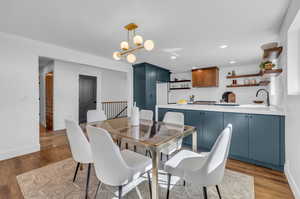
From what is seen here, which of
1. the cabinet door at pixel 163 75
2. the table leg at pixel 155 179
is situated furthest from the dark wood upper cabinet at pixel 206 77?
the table leg at pixel 155 179

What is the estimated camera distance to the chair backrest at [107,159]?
112 cm

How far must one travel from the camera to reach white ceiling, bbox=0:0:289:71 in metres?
1.79

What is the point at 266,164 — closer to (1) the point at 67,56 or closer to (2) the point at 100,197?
(2) the point at 100,197

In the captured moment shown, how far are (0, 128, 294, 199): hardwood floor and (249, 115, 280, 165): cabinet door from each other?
19 centimetres

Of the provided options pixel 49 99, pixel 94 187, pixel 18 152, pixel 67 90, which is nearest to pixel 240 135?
pixel 94 187

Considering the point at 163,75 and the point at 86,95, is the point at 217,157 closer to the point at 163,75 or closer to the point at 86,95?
the point at 163,75

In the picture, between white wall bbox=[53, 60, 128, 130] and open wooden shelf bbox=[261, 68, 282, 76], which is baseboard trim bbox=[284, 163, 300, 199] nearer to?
open wooden shelf bbox=[261, 68, 282, 76]

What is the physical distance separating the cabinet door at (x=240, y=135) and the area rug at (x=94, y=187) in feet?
1.78

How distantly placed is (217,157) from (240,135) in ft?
5.84

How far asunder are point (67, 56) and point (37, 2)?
1776mm

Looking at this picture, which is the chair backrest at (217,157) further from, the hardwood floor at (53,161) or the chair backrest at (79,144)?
the chair backrest at (79,144)

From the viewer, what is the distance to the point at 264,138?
228cm

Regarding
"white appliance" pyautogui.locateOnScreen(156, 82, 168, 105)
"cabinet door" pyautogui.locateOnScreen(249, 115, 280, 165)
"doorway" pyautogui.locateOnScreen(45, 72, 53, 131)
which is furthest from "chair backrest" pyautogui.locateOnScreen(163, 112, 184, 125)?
"doorway" pyautogui.locateOnScreen(45, 72, 53, 131)

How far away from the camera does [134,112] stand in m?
2.08
